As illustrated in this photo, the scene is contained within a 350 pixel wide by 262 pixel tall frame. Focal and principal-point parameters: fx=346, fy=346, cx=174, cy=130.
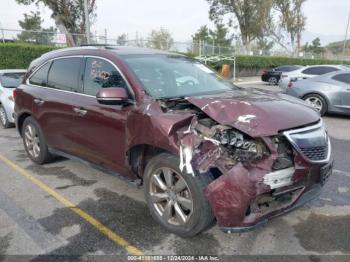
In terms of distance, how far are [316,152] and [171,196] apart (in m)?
1.40

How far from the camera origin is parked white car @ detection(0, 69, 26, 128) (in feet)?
26.7

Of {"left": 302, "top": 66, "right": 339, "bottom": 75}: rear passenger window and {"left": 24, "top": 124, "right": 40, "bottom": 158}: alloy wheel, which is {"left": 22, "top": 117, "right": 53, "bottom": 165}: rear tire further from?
{"left": 302, "top": 66, "right": 339, "bottom": 75}: rear passenger window

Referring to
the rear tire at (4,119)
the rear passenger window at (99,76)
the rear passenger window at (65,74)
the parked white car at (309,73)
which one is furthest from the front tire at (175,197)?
the parked white car at (309,73)

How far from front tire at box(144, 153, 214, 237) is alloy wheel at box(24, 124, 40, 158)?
2.70m

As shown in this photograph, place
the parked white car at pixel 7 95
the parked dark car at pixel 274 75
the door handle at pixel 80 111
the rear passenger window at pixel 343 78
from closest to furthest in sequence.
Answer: the door handle at pixel 80 111
the parked white car at pixel 7 95
the rear passenger window at pixel 343 78
the parked dark car at pixel 274 75

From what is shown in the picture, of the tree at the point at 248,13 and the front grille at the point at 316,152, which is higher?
the tree at the point at 248,13

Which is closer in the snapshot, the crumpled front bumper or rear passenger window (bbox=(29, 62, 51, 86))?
the crumpled front bumper

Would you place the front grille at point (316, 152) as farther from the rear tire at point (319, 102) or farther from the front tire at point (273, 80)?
the front tire at point (273, 80)

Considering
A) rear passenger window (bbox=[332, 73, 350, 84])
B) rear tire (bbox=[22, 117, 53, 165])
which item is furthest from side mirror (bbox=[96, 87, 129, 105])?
rear passenger window (bbox=[332, 73, 350, 84])

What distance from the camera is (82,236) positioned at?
11.0 feet

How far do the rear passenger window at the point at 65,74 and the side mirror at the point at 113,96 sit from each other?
1030 millimetres

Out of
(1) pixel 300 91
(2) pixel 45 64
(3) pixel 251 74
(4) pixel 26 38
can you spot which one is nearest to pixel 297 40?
(3) pixel 251 74

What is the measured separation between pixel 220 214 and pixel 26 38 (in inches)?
820

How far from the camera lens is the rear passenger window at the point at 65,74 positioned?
4480 mm
